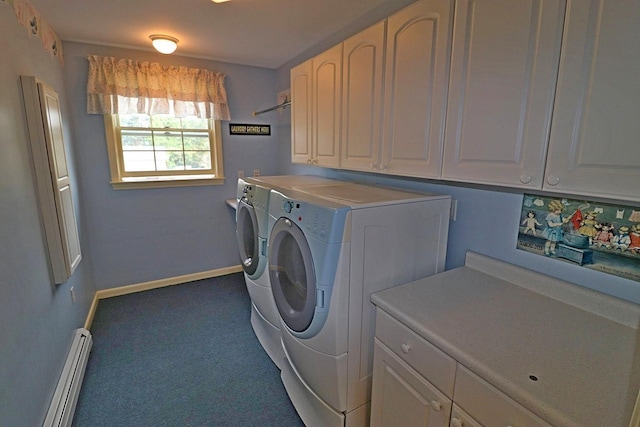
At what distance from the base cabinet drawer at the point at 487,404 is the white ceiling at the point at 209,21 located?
6.79ft

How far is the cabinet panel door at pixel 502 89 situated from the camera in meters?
0.98

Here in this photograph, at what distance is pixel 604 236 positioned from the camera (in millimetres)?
1114

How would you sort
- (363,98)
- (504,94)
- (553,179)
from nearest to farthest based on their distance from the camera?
(553,179) → (504,94) → (363,98)

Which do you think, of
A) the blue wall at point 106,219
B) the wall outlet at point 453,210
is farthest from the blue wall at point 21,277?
the wall outlet at point 453,210

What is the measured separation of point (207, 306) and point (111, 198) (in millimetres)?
1373

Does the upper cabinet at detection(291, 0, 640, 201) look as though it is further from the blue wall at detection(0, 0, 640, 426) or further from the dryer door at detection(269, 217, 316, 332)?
the dryer door at detection(269, 217, 316, 332)

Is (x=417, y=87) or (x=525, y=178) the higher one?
(x=417, y=87)

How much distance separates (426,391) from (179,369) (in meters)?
1.73

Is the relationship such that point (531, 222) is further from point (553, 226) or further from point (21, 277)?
point (21, 277)

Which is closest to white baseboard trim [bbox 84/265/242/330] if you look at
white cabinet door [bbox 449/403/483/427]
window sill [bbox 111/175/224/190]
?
window sill [bbox 111/175/224/190]

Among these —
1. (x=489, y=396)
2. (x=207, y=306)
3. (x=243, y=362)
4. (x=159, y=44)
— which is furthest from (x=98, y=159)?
(x=489, y=396)

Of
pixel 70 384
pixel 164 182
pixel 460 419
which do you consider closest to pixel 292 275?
pixel 460 419

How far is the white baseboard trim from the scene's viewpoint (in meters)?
2.93

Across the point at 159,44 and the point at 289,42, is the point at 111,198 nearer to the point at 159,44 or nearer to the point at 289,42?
the point at 159,44
